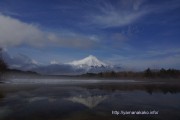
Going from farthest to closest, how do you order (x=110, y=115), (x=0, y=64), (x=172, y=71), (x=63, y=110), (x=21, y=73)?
1. (x=21, y=73)
2. (x=172, y=71)
3. (x=0, y=64)
4. (x=63, y=110)
5. (x=110, y=115)

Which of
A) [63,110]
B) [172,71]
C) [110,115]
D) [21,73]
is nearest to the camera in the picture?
[110,115]

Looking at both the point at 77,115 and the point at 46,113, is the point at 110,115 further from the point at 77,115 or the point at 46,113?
the point at 46,113

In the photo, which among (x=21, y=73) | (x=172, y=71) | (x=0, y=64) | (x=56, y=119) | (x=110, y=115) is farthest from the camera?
(x=21, y=73)

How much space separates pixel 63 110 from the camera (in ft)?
52.9

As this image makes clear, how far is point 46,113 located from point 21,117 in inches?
66.0

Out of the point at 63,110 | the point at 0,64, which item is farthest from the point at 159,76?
the point at 63,110

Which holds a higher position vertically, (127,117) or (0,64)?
(0,64)

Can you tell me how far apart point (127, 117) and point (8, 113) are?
7133mm

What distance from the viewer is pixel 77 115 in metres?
14.4

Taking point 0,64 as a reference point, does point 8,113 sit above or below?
below

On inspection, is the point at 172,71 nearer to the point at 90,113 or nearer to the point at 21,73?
the point at 21,73

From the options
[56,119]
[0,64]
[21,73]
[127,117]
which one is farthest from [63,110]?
[21,73]

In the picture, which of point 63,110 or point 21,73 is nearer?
point 63,110

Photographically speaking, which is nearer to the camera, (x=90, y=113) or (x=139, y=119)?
(x=139, y=119)
